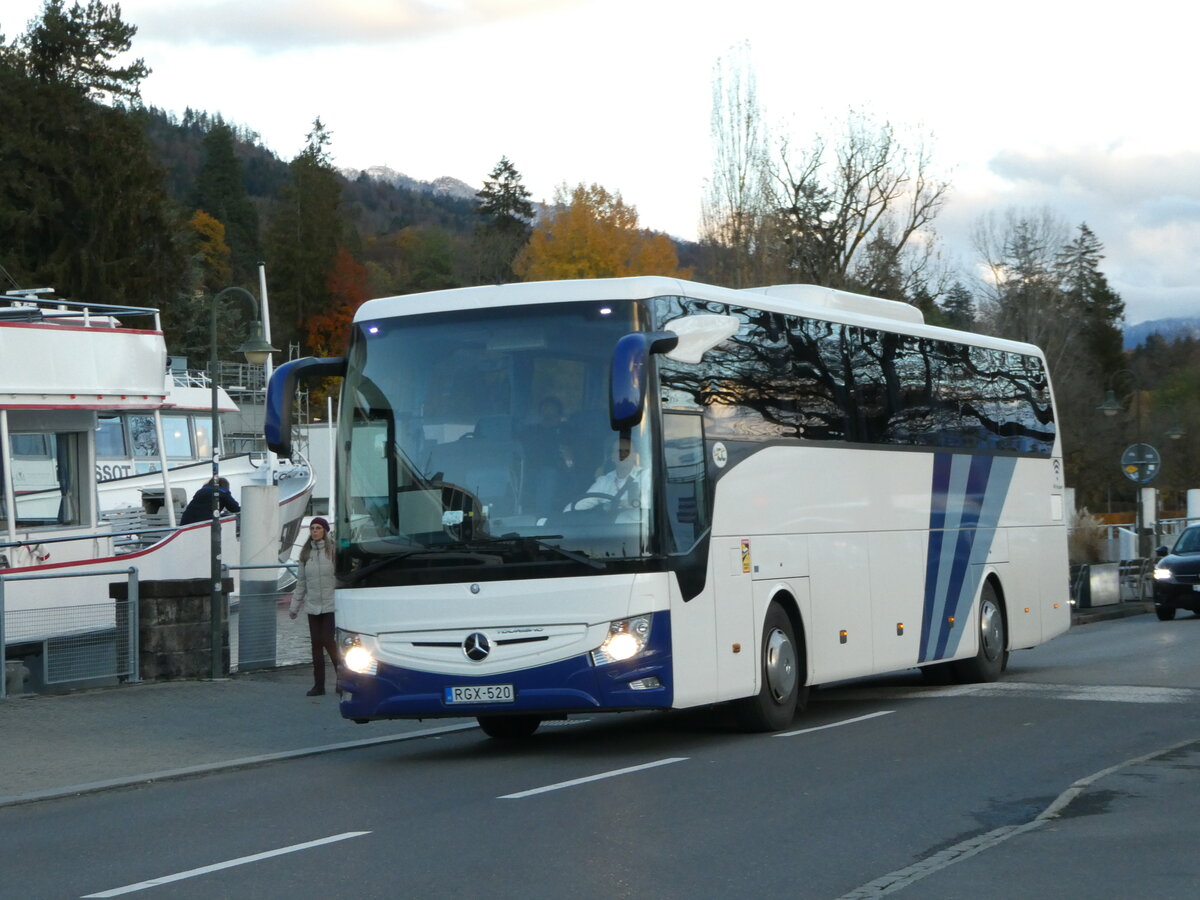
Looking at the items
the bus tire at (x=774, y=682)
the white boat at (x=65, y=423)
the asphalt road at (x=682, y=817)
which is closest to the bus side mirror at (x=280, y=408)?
the asphalt road at (x=682, y=817)

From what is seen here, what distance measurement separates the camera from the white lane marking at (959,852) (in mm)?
7367

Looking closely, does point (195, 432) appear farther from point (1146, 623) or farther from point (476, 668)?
point (476, 668)

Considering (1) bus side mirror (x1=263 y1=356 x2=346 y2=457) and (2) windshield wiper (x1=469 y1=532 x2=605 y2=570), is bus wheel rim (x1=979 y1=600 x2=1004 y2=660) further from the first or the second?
(1) bus side mirror (x1=263 y1=356 x2=346 y2=457)

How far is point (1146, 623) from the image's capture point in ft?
103

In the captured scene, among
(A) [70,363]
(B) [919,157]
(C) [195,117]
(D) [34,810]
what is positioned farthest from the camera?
(C) [195,117]

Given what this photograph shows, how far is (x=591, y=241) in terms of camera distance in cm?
6969

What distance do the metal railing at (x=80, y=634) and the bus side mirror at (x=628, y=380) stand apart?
8441mm

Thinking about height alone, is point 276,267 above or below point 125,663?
above

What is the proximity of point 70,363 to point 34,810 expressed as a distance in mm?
12935

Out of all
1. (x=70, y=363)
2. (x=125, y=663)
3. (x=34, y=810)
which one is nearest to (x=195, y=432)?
(x=70, y=363)

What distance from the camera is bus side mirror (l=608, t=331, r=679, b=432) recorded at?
11.3m

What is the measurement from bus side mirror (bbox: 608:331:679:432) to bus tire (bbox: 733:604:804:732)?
9.45ft

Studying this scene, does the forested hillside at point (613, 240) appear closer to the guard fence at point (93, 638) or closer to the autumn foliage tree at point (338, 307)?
the autumn foliage tree at point (338, 307)

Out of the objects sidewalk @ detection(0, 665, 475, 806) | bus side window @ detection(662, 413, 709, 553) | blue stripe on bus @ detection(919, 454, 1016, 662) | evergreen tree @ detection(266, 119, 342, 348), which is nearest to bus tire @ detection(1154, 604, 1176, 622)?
blue stripe on bus @ detection(919, 454, 1016, 662)
